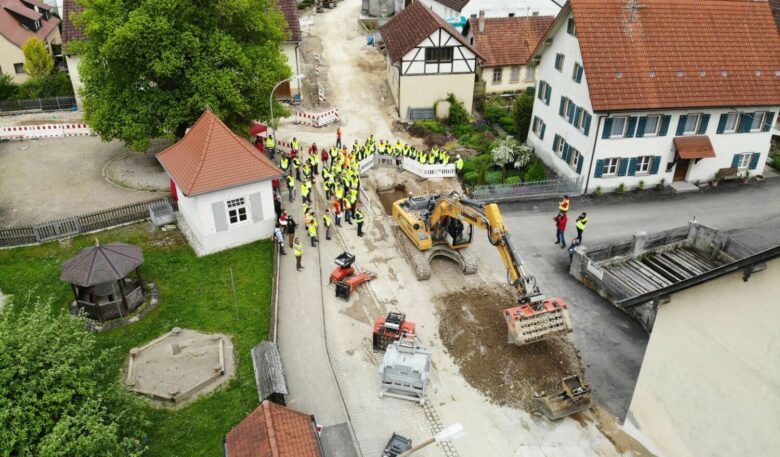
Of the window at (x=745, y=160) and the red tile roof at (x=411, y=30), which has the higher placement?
the red tile roof at (x=411, y=30)

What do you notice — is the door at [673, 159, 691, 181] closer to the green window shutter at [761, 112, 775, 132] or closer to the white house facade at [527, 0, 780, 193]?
the white house facade at [527, 0, 780, 193]

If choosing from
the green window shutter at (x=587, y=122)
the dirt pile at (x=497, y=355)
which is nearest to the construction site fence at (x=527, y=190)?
the green window shutter at (x=587, y=122)

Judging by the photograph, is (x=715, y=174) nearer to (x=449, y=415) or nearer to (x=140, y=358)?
(x=449, y=415)

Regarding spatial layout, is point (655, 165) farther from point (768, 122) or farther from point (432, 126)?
point (432, 126)

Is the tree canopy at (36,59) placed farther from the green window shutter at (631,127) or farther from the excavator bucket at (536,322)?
the excavator bucket at (536,322)

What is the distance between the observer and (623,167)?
99.9 ft

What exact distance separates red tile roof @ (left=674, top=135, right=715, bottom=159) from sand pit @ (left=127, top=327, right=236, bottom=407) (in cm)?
2321

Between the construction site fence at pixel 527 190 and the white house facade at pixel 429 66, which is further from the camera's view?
the white house facade at pixel 429 66

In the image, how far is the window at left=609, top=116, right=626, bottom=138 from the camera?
2916cm

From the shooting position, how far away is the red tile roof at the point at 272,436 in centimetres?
1450

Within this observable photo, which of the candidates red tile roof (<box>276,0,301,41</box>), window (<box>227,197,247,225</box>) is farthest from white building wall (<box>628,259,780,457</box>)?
red tile roof (<box>276,0,301,41</box>)

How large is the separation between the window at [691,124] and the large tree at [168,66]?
20801 mm

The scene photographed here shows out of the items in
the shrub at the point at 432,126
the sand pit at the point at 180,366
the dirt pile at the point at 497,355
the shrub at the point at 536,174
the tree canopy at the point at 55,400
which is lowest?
the dirt pile at the point at 497,355

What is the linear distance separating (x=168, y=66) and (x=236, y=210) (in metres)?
8.05
